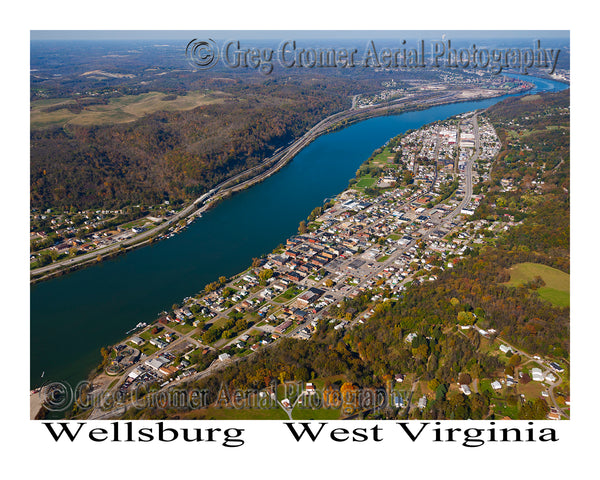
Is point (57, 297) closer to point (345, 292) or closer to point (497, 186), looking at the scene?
point (345, 292)

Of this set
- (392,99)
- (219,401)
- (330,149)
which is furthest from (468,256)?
(392,99)

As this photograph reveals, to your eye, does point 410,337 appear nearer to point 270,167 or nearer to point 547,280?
point 547,280

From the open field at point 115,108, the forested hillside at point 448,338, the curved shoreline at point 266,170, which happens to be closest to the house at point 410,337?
the forested hillside at point 448,338

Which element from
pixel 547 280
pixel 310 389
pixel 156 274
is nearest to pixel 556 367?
pixel 547 280

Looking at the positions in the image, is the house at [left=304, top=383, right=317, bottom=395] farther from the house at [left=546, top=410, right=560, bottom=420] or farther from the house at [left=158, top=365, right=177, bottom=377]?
the house at [left=546, top=410, right=560, bottom=420]

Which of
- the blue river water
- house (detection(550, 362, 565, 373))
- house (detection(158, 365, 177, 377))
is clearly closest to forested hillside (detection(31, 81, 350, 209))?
the blue river water

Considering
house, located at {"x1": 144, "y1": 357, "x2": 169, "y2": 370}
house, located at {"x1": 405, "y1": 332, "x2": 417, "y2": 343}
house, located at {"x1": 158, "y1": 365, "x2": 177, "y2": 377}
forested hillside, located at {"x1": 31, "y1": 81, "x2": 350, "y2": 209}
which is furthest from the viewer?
forested hillside, located at {"x1": 31, "y1": 81, "x2": 350, "y2": 209}
